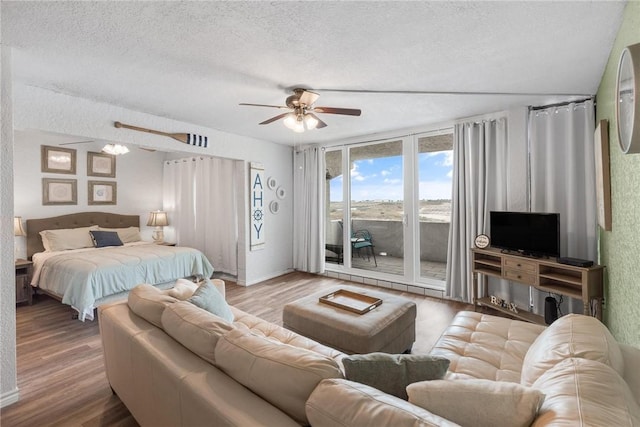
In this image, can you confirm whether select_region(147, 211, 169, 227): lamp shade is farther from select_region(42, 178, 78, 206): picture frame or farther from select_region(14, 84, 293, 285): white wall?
select_region(42, 178, 78, 206): picture frame

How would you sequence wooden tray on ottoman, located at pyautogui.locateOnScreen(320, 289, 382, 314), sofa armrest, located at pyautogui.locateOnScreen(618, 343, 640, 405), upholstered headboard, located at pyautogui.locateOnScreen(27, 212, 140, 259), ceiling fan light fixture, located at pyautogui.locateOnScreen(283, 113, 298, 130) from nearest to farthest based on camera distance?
1. sofa armrest, located at pyautogui.locateOnScreen(618, 343, 640, 405)
2. wooden tray on ottoman, located at pyautogui.locateOnScreen(320, 289, 382, 314)
3. ceiling fan light fixture, located at pyautogui.locateOnScreen(283, 113, 298, 130)
4. upholstered headboard, located at pyautogui.locateOnScreen(27, 212, 140, 259)

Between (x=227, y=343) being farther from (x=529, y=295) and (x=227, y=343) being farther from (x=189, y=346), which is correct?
(x=529, y=295)

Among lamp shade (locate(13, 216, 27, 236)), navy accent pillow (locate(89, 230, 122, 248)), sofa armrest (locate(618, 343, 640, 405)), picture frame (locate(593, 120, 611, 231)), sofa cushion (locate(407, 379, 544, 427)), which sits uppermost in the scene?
picture frame (locate(593, 120, 611, 231))

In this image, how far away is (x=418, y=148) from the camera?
4281 millimetres

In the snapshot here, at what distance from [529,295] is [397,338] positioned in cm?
199

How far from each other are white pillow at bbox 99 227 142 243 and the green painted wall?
6275 millimetres

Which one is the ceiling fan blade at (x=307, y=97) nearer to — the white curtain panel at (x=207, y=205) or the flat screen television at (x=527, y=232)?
the flat screen television at (x=527, y=232)

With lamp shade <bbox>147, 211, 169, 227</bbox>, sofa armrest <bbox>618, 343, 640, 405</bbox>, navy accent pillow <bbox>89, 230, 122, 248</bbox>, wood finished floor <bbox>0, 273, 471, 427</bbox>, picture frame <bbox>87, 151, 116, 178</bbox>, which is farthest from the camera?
lamp shade <bbox>147, 211, 169, 227</bbox>

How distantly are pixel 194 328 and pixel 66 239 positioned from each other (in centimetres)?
438

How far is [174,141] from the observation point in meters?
3.69

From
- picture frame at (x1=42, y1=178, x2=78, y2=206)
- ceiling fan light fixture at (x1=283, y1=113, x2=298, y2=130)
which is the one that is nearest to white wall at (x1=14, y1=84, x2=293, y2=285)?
picture frame at (x1=42, y1=178, x2=78, y2=206)

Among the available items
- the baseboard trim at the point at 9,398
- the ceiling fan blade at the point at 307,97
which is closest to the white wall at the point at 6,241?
the baseboard trim at the point at 9,398

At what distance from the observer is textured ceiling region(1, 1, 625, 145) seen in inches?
63.6

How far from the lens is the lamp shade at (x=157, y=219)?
224 inches
